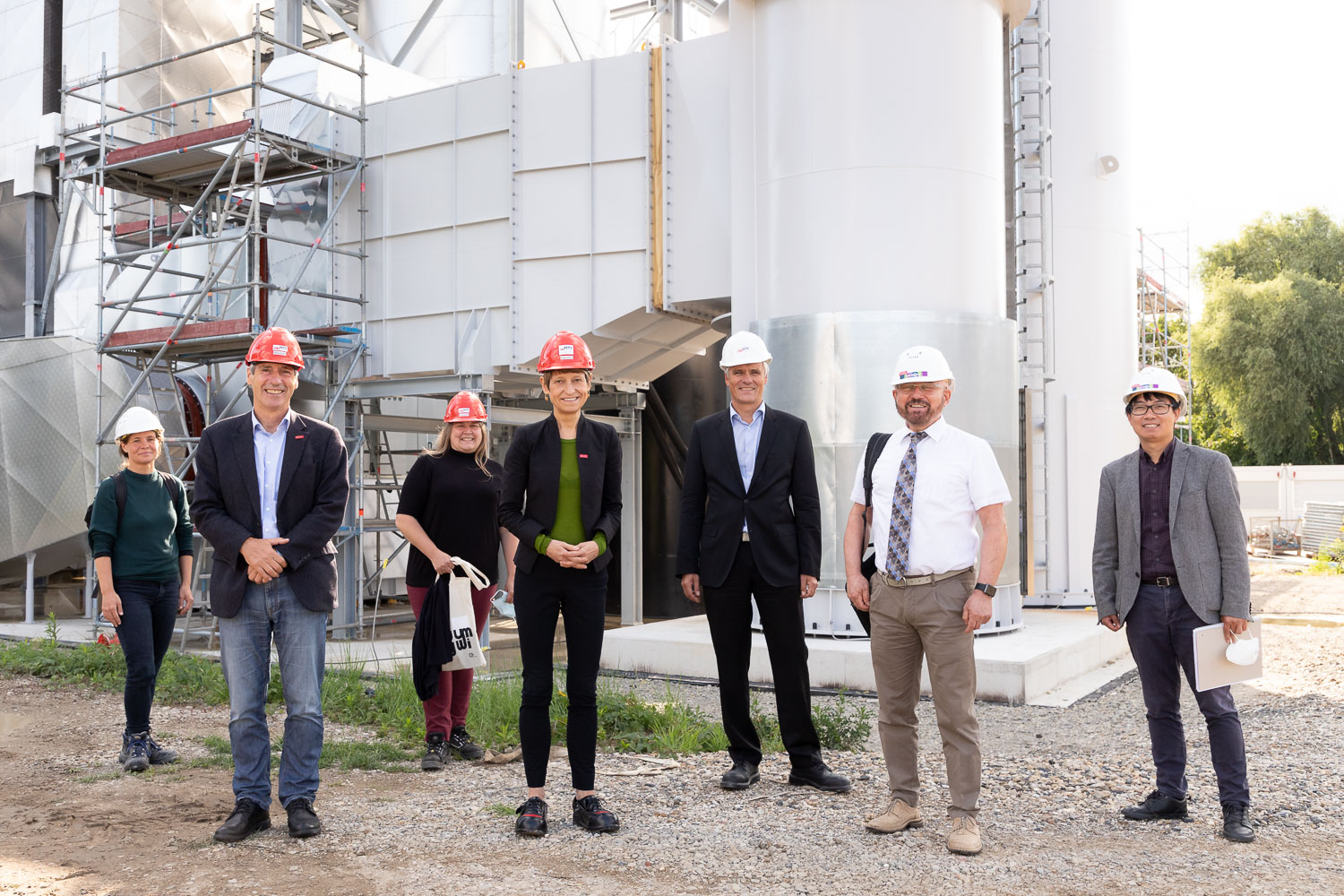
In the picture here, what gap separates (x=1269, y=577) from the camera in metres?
20.8

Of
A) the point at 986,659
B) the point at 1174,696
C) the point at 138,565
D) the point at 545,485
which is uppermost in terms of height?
the point at 545,485

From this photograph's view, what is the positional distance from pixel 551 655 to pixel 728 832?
113 cm

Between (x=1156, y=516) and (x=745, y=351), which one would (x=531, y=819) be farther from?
(x=1156, y=516)

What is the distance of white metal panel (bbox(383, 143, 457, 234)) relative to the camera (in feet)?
45.5

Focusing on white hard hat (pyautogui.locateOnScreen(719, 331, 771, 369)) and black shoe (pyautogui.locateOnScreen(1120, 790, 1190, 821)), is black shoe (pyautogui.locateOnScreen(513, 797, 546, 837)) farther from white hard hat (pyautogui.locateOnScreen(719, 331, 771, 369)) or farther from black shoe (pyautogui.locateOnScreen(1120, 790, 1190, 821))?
black shoe (pyautogui.locateOnScreen(1120, 790, 1190, 821))

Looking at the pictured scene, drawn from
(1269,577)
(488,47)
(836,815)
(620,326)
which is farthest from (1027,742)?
(1269,577)

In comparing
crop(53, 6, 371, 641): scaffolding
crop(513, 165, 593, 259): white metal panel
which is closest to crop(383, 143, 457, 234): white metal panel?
crop(53, 6, 371, 641): scaffolding

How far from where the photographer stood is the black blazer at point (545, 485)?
5.36 metres

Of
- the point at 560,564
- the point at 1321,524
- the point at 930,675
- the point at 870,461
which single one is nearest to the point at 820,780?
the point at 930,675

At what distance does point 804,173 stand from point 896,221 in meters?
0.94

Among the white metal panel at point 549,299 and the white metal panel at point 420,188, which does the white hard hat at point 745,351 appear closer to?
the white metal panel at point 549,299

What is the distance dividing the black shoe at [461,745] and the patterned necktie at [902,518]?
2.97 m

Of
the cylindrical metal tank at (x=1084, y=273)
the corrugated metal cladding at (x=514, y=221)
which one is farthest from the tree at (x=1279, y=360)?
the corrugated metal cladding at (x=514, y=221)

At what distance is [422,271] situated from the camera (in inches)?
553
